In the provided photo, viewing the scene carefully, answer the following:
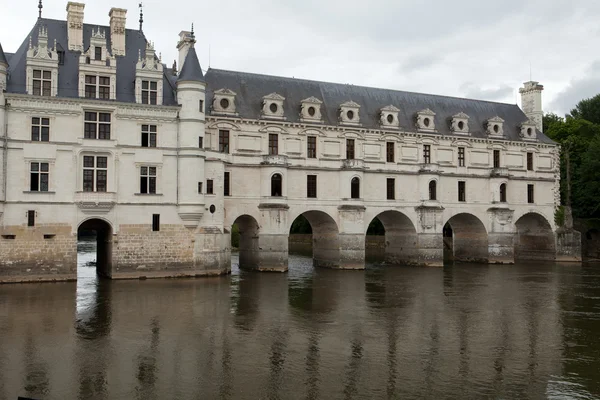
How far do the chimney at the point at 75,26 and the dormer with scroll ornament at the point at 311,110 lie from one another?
15121 millimetres

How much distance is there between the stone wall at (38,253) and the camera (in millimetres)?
32031

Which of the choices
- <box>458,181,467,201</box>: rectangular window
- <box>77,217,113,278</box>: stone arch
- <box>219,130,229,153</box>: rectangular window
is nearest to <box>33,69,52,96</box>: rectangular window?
<box>77,217,113,278</box>: stone arch

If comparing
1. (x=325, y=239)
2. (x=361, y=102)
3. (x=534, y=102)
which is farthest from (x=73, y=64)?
(x=534, y=102)

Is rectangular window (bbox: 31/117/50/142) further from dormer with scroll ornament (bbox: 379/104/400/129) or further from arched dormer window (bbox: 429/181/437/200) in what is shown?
arched dormer window (bbox: 429/181/437/200)

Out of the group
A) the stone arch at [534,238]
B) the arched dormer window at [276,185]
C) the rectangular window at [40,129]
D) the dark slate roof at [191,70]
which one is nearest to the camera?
the rectangular window at [40,129]

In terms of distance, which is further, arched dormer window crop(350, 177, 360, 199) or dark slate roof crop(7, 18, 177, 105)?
arched dormer window crop(350, 177, 360, 199)

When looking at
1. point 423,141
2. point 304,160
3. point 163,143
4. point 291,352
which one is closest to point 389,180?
point 423,141

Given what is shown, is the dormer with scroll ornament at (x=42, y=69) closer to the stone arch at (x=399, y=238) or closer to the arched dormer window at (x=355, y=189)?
the arched dormer window at (x=355, y=189)

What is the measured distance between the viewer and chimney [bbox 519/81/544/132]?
54.4 meters

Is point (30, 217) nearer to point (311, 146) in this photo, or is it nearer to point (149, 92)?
point (149, 92)

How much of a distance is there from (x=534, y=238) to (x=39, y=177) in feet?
133

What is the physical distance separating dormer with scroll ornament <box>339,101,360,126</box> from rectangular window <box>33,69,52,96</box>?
19945 mm

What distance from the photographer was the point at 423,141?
46.8m

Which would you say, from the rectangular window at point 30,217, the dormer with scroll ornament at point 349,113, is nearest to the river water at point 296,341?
the rectangular window at point 30,217
